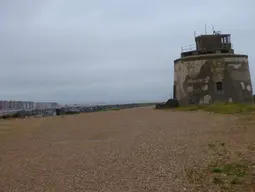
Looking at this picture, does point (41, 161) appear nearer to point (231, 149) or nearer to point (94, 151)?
point (94, 151)

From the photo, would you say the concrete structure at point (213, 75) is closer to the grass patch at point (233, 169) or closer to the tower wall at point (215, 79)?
the tower wall at point (215, 79)

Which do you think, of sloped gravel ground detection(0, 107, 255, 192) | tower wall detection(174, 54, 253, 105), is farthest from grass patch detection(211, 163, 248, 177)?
tower wall detection(174, 54, 253, 105)

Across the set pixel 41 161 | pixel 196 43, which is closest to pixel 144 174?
pixel 41 161

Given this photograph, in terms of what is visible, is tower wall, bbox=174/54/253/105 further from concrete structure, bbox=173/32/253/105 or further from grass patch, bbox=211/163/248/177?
grass patch, bbox=211/163/248/177

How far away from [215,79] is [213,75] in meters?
0.37

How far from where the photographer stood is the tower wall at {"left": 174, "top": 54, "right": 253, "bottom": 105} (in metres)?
33.0

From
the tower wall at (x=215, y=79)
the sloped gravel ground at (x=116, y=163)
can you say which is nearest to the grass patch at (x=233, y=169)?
the sloped gravel ground at (x=116, y=163)

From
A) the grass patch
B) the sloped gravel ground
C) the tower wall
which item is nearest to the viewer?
the sloped gravel ground

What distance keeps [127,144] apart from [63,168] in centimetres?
372

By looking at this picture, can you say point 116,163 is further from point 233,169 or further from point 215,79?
point 215,79

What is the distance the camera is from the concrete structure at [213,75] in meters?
33.0

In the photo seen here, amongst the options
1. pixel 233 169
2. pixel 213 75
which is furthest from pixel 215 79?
pixel 233 169

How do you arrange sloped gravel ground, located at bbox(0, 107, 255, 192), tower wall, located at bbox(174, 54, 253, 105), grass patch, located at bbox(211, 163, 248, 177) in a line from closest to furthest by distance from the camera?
sloped gravel ground, located at bbox(0, 107, 255, 192) → grass patch, located at bbox(211, 163, 248, 177) → tower wall, located at bbox(174, 54, 253, 105)

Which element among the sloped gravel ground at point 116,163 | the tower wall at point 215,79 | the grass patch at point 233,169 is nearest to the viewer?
the sloped gravel ground at point 116,163
